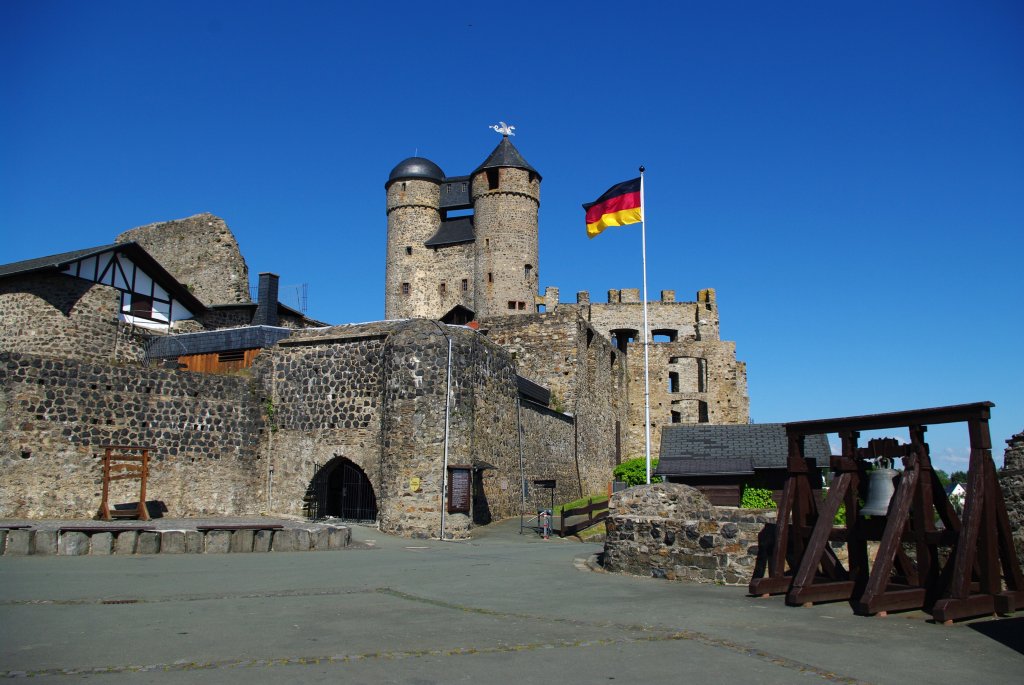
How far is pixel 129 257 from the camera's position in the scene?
29125 millimetres

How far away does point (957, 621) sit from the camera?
328 inches

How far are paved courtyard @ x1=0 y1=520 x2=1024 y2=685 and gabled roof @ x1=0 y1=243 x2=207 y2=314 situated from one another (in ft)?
56.8

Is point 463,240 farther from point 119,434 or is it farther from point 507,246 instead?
point 119,434

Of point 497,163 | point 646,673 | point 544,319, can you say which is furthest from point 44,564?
point 497,163

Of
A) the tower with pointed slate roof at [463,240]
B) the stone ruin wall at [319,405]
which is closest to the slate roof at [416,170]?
the tower with pointed slate roof at [463,240]

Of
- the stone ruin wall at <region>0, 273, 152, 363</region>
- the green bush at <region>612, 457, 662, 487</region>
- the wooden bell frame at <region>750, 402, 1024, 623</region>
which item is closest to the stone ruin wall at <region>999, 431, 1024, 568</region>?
the wooden bell frame at <region>750, 402, 1024, 623</region>

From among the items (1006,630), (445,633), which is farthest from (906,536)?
(445,633)

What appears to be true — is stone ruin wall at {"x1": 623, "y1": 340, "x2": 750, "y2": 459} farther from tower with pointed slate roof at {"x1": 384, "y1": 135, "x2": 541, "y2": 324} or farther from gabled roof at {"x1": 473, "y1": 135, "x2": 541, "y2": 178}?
gabled roof at {"x1": 473, "y1": 135, "x2": 541, "y2": 178}

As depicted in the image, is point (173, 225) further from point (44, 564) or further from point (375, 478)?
point (44, 564)

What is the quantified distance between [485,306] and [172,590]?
1835 inches

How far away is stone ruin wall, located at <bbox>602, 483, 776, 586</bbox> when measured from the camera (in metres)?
11.4

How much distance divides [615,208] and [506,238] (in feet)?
88.0

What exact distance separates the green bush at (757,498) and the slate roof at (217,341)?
1443 cm

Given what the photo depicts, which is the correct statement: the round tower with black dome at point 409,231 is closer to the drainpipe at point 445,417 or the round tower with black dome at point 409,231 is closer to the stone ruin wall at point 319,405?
the stone ruin wall at point 319,405
